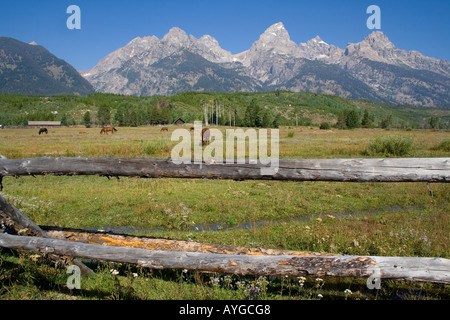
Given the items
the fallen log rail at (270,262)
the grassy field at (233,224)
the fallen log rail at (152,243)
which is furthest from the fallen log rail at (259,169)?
the grassy field at (233,224)

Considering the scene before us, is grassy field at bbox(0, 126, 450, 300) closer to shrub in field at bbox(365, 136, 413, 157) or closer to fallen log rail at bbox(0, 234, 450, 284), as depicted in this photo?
fallen log rail at bbox(0, 234, 450, 284)

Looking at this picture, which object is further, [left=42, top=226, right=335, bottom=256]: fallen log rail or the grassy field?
[left=42, top=226, right=335, bottom=256]: fallen log rail

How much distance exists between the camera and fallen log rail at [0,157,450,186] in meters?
Answer: 3.96

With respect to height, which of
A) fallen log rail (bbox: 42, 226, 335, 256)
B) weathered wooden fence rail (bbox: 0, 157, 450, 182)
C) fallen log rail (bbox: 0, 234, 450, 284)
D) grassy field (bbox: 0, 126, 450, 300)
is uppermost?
weathered wooden fence rail (bbox: 0, 157, 450, 182)

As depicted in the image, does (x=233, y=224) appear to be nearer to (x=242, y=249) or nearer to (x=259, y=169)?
(x=242, y=249)

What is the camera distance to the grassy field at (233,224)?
4.31 m

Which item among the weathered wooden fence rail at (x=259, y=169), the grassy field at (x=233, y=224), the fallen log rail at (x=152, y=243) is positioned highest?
the weathered wooden fence rail at (x=259, y=169)

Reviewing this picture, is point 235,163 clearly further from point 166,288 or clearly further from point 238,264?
point 166,288

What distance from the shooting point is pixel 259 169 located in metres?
4.33

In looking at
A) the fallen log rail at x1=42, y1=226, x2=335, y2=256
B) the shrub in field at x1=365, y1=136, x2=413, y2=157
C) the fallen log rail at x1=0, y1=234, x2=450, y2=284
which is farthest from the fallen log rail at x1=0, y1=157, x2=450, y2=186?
Result: the shrub in field at x1=365, y1=136, x2=413, y2=157

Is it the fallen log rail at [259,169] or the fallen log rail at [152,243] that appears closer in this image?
the fallen log rail at [259,169]

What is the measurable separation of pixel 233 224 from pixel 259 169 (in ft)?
16.6

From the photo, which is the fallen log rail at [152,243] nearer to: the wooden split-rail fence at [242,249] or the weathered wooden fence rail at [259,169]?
the wooden split-rail fence at [242,249]

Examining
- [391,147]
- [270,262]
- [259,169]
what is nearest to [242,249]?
[270,262]
